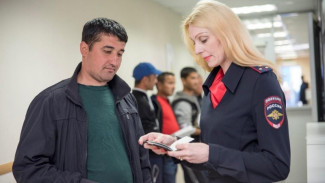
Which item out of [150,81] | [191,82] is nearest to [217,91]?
[150,81]

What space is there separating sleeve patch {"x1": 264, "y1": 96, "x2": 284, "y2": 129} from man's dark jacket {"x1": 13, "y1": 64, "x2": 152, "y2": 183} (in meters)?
0.92

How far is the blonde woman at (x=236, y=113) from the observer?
130 cm

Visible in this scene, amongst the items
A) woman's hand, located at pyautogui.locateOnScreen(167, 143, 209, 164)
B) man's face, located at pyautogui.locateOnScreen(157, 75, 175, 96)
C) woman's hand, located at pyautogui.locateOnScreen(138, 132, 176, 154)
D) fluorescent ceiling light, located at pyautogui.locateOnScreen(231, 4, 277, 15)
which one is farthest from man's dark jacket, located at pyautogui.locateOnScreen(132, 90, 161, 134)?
fluorescent ceiling light, located at pyautogui.locateOnScreen(231, 4, 277, 15)

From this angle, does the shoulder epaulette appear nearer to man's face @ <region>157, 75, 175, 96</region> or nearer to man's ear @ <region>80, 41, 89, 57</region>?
man's ear @ <region>80, 41, 89, 57</region>

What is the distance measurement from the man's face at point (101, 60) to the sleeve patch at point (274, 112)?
1054 mm

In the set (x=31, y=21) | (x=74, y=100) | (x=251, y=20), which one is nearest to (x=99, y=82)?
(x=74, y=100)

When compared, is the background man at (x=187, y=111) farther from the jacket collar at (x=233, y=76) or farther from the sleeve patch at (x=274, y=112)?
the sleeve patch at (x=274, y=112)

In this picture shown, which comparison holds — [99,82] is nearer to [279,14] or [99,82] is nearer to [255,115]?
[255,115]

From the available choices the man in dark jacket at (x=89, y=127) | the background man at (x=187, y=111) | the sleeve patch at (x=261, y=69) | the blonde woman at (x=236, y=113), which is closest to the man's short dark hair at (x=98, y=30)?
the man in dark jacket at (x=89, y=127)

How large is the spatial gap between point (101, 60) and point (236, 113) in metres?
0.99

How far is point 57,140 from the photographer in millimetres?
1915

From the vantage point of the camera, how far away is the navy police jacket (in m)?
1.30

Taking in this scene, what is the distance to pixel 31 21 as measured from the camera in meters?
3.29

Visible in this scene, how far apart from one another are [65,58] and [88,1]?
2.66ft
